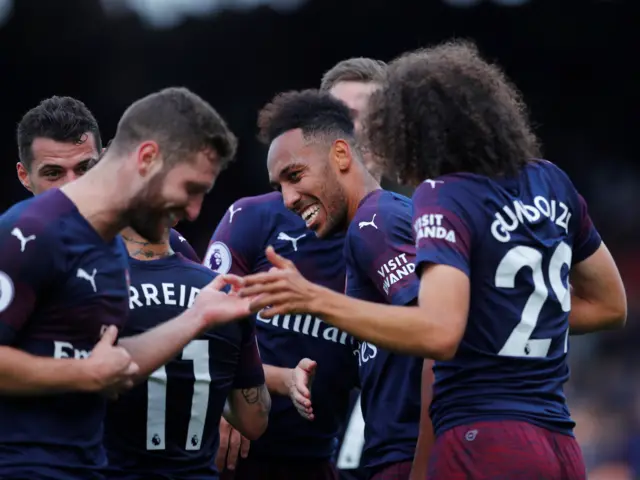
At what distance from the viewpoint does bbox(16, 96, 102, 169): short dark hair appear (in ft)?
18.9

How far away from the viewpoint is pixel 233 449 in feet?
19.0

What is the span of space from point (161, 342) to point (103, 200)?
0.55 meters

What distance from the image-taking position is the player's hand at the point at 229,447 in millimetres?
5777

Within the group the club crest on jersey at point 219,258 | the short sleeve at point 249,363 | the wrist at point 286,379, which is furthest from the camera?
the club crest on jersey at point 219,258

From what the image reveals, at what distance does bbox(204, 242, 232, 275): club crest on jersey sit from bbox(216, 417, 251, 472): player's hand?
77 cm

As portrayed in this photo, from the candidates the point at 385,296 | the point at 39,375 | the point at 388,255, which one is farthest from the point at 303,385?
the point at 39,375

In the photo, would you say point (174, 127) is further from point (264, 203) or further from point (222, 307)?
point (264, 203)

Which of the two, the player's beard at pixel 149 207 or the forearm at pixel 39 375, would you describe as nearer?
the forearm at pixel 39 375

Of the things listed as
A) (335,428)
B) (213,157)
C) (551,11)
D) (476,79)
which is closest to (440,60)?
(476,79)

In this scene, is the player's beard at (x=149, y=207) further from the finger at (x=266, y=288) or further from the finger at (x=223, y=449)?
the finger at (x=223, y=449)

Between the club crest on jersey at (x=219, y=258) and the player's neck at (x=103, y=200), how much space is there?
5.99 feet

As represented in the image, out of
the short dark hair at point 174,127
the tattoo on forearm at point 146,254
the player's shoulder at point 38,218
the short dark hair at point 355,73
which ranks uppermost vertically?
the short dark hair at point 355,73

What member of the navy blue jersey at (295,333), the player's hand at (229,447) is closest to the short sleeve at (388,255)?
the navy blue jersey at (295,333)

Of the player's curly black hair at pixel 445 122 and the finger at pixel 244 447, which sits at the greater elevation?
the player's curly black hair at pixel 445 122
